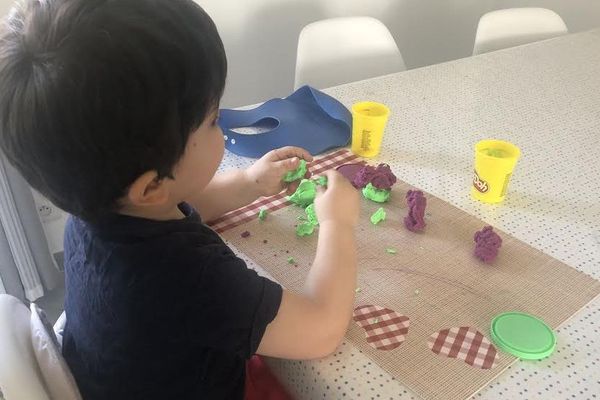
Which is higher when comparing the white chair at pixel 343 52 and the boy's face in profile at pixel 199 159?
the boy's face in profile at pixel 199 159

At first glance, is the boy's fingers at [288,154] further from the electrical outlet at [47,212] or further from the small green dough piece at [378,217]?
the electrical outlet at [47,212]

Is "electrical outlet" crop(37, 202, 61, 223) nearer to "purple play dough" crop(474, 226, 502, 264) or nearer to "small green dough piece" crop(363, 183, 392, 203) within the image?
"small green dough piece" crop(363, 183, 392, 203)

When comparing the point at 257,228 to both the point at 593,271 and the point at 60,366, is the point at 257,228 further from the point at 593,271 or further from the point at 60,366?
the point at 593,271

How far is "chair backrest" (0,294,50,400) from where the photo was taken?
2.11ft

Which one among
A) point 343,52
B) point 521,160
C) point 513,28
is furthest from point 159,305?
point 513,28

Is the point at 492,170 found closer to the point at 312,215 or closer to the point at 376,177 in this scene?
the point at 376,177

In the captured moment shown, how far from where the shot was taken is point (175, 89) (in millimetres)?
575

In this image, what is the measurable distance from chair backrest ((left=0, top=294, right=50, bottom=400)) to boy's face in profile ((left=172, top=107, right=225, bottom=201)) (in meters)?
0.24

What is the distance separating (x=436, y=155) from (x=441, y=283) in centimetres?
38

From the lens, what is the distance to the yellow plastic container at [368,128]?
1109 mm

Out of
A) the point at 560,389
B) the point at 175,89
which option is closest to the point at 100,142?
the point at 175,89

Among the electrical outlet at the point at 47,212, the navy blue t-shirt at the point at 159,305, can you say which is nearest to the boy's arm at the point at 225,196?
the navy blue t-shirt at the point at 159,305

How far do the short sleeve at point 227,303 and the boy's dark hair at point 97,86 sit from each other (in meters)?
0.13

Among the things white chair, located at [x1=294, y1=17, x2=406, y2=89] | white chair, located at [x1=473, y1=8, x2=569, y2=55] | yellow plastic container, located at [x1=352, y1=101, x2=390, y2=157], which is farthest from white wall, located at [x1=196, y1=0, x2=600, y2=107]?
yellow plastic container, located at [x1=352, y1=101, x2=390, y2=157]
